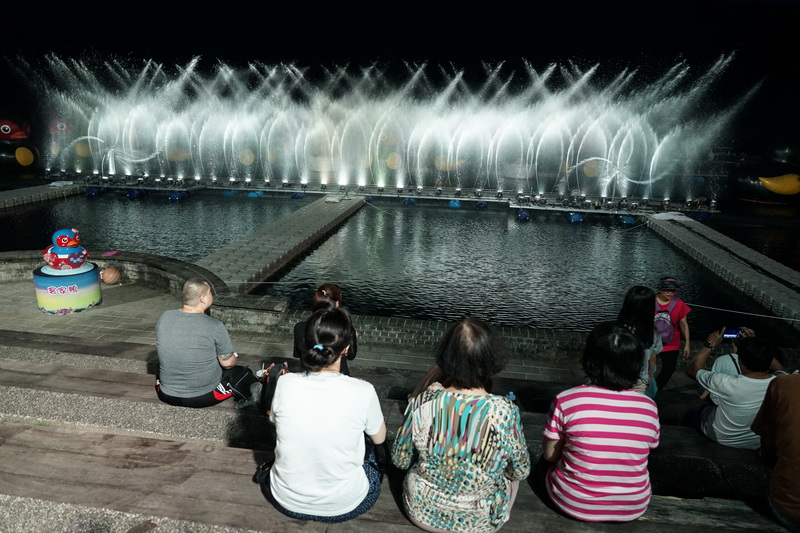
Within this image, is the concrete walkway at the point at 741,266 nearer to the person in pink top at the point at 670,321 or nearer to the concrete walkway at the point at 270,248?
the person in pink top at the point at 670,321

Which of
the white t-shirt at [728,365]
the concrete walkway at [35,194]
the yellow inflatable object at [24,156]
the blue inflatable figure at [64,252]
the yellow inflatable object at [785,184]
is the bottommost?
the white t-shirt at [728,365]

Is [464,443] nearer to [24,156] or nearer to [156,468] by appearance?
[156,468]

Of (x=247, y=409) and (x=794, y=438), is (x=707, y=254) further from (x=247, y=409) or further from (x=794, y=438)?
(x=247, y=409)

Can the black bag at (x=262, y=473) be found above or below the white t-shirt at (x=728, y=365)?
below

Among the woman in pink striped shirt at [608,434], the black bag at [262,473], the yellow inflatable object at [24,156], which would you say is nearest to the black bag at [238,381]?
the black bag at [262,473]

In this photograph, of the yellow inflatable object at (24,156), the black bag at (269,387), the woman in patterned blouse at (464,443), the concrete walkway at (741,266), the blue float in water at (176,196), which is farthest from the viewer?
the yellow inflatable object at (24,156)

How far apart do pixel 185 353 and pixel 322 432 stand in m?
2.12

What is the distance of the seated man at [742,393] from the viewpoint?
4.15m

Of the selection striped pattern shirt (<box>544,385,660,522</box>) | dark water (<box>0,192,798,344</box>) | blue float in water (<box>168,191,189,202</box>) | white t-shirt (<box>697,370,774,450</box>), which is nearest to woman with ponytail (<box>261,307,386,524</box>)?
striped pattern shirt (<box>544,385,660,522</box>)

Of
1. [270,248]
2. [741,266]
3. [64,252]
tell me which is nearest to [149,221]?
[270,248]

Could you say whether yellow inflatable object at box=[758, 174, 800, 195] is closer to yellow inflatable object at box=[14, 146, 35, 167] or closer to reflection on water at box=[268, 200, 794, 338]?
reflection on water at box=[268, 200, 794, 338]

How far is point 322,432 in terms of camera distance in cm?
295

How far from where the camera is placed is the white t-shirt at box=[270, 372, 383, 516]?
296 cm

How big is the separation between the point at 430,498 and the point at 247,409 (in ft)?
7.49
